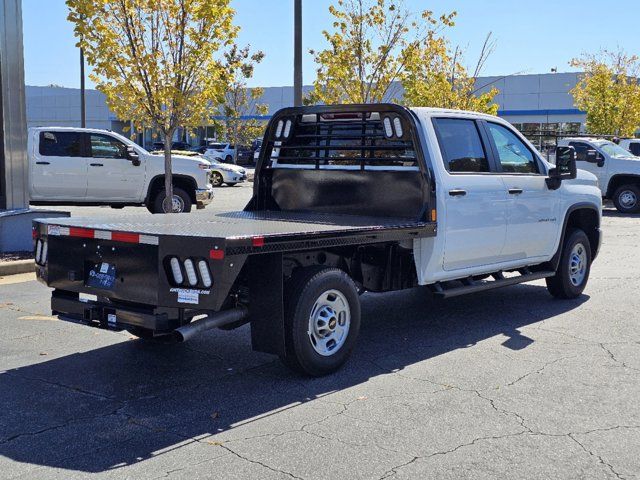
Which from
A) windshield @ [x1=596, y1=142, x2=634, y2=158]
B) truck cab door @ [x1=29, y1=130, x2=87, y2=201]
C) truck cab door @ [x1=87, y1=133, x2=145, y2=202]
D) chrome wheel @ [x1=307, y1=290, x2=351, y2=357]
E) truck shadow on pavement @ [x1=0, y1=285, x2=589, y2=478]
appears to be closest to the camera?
truck shadow on pavement @ [x1=0, y1=285, x2=589, y2=478]

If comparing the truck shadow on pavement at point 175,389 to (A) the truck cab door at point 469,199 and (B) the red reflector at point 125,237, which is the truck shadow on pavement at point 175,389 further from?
(B) the red reflector at point 125,237

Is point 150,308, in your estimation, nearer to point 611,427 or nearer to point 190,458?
point 190,458

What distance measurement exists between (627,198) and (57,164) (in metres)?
14.7

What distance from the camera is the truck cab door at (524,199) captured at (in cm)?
788

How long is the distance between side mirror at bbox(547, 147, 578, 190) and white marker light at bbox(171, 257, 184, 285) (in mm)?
4711

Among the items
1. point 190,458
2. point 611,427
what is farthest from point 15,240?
point 611,427

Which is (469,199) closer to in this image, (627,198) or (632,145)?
(627,198)

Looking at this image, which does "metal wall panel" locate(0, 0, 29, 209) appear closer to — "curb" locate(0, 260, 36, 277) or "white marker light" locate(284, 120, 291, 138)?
"curb" locate(0, 260, 36, 277)

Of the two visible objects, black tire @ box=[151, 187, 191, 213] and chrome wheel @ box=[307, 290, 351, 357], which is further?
black tire @ box=[151, 187, 191, 213]

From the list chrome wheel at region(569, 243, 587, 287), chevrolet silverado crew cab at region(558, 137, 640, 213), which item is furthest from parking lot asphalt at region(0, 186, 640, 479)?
chevrolet silverado crew cab at region(558, 137, 640, 213)

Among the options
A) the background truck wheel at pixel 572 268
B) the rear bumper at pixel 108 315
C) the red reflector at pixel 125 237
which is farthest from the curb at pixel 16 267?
the background truck wheel at pixel 572 268

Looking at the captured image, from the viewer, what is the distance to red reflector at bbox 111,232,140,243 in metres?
5.27

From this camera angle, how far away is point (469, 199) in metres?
7.25

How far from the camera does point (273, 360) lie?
6.39 meters
